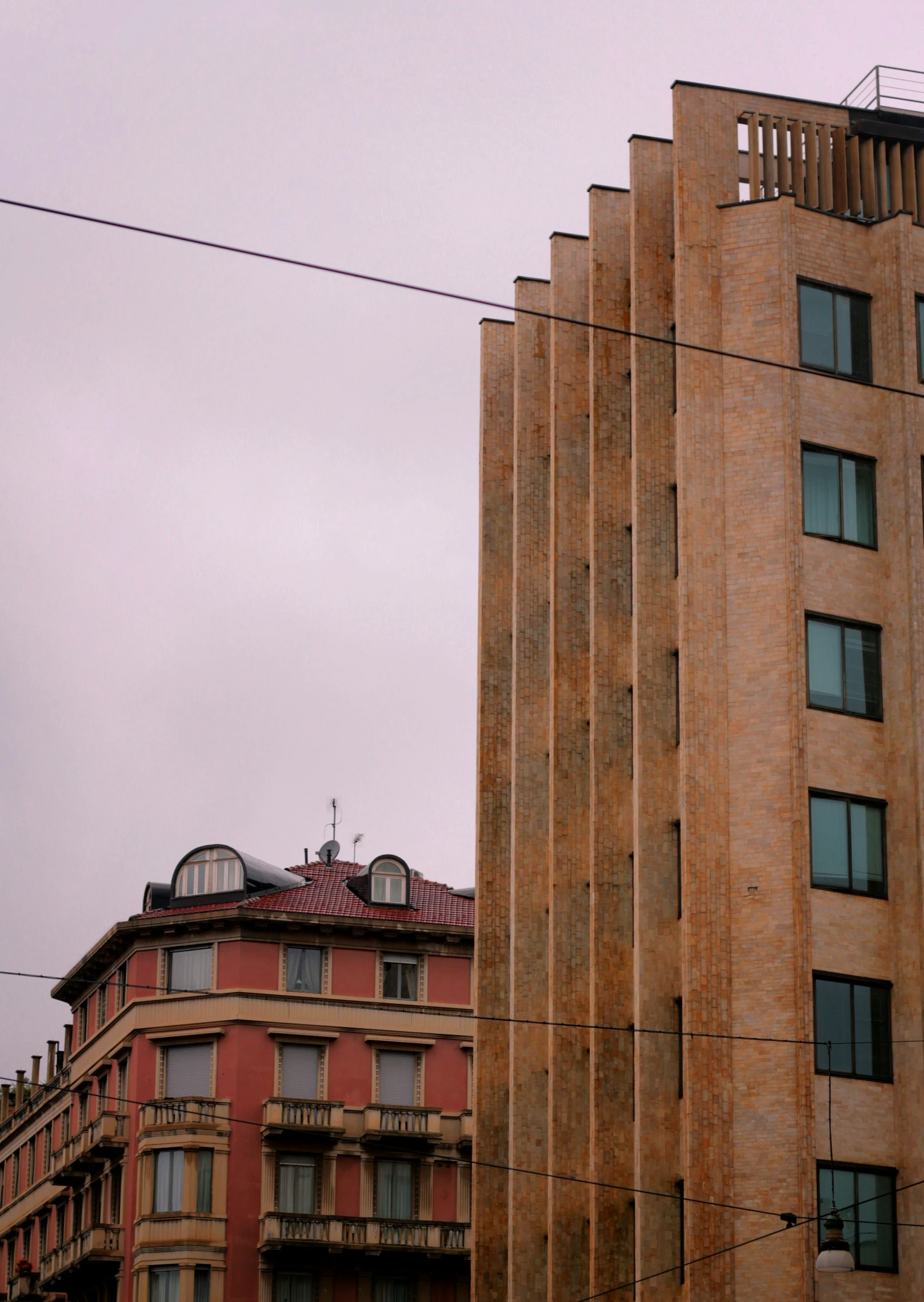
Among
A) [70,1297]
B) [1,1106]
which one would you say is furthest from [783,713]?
[1,1106]

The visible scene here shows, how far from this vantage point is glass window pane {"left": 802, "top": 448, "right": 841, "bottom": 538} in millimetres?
41219

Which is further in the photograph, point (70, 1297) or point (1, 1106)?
point (1, 1106)

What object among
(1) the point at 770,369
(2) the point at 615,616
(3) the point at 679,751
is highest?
(1) the point at 770,369

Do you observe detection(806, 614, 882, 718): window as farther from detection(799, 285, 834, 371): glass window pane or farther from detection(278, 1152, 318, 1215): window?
detection(278, 1152, 318, 1215): window

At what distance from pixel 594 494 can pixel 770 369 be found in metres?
5.45

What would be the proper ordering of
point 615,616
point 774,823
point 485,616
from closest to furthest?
1. point 774,823
2. point 615,616
3. point 485,616

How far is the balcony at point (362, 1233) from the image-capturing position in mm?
65062

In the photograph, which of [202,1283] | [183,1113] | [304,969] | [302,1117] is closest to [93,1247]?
[202,1283]

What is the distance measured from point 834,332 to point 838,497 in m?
3.51

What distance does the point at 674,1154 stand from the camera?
1550 inches

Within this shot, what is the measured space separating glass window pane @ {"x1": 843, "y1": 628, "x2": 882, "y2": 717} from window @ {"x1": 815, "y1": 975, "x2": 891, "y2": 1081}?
17.9ft

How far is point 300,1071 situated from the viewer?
68.5m

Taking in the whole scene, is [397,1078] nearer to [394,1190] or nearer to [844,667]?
[394,1190]

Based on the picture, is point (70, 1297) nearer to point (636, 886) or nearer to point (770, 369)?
point (636, 886)
